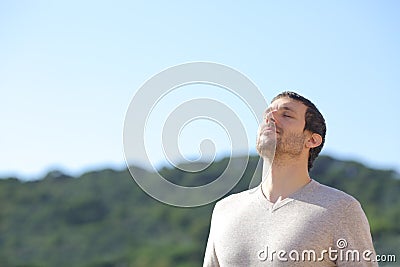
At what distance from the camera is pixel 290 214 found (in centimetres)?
233

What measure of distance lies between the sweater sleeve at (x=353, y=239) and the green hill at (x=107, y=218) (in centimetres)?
2517

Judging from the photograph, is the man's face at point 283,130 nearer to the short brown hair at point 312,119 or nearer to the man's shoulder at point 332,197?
the short brown hair at point 312,119

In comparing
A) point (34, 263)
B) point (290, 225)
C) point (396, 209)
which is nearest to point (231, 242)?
point (290, 225)

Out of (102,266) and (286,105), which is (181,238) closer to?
(102,266)

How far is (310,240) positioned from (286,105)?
0.41 metres

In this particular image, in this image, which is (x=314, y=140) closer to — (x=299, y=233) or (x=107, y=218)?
(x=299, y=233)

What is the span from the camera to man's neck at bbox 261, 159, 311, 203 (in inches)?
94.3

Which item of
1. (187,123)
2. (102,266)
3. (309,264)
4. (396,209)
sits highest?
(187,123)

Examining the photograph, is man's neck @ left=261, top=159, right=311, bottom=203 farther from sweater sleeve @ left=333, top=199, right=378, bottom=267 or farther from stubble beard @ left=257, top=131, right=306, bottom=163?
sweater sleeve @ left=333, top=199, right=378, bottom=267

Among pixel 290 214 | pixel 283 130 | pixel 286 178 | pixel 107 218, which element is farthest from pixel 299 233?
pixel 107 218

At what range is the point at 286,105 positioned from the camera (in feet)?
8.00

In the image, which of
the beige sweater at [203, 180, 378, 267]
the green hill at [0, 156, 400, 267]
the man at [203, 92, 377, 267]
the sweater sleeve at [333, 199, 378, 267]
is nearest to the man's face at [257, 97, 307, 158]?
the man at [203, 92, 377, 267]

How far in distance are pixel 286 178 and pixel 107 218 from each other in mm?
31692

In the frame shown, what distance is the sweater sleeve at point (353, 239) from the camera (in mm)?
2223
